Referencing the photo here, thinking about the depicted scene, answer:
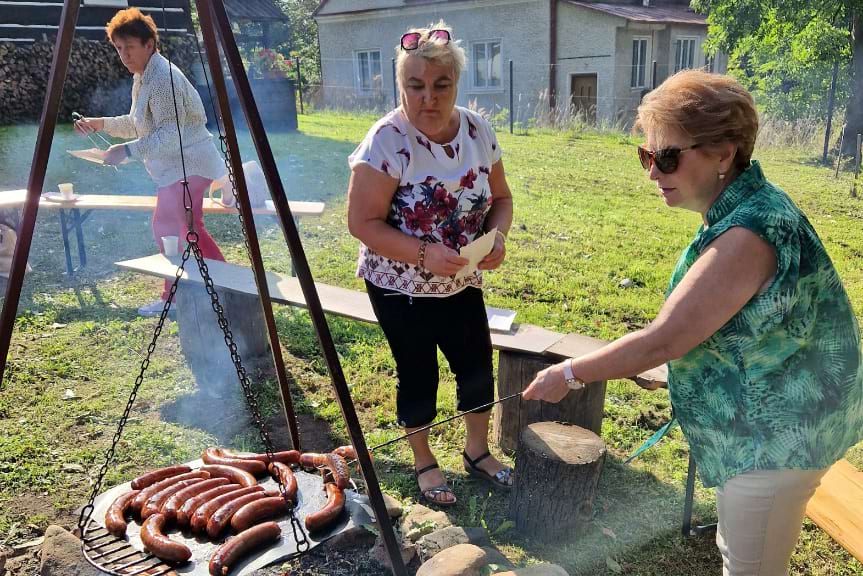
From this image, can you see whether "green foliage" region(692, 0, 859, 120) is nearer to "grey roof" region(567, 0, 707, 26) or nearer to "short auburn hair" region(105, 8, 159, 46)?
"grey roof" region(567, 0, 707, 26)

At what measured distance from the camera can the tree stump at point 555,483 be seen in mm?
3008

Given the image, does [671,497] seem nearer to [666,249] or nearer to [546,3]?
[666,249]

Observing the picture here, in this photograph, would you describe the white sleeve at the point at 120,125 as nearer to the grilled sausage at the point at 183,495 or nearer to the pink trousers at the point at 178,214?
the pink trousers at the point at 178,214

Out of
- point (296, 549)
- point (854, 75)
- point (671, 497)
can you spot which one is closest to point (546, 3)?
point (854, 75)

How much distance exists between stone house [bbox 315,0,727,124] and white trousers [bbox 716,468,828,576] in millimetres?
14193

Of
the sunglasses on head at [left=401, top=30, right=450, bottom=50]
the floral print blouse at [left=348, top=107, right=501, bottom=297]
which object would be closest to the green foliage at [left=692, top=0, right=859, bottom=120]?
the floral print blouse at [left=348, top=107, right=501, bottom=297]

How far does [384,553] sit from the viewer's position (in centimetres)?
261

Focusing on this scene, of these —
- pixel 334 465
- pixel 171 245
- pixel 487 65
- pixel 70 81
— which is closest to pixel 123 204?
pixel 171 245

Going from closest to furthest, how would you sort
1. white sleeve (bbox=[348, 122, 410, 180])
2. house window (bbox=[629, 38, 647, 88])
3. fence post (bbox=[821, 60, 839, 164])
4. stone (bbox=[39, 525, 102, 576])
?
stone (bbox=[39, 525, 102, 576]), white sleeve (bbox=[348, 122, 410, 180]), fence post (bbox=[821, 60, 839, 164]), house window (bbox=[629, 38, 647, 88])

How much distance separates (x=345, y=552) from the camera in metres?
2.66

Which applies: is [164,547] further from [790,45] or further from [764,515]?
[790,45]

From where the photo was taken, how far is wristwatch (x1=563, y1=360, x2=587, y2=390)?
Result: 6.59 ft

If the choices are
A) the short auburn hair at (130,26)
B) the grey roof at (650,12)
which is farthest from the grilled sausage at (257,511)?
the grey roof at (650,12)

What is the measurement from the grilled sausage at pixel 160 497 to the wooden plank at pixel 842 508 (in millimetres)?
2295
